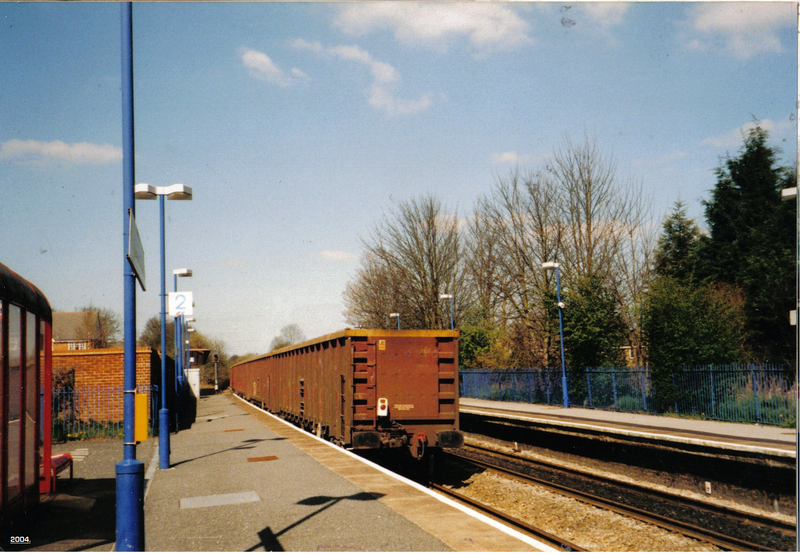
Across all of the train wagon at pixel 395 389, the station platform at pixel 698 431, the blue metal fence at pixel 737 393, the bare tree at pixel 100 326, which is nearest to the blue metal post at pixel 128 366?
the train wagon at pixel 395 389

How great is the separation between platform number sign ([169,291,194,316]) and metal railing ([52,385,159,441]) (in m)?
3.83

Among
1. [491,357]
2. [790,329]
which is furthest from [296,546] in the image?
[491,357]

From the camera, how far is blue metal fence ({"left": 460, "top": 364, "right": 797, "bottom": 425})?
55.1 ft

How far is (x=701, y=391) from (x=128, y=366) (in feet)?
60.1

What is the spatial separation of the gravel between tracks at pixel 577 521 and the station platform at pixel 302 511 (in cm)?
230

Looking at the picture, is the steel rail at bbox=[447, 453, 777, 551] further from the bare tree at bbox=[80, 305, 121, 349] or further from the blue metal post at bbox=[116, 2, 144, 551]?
the bare tree at bbox=[80, 305, 121, 349]

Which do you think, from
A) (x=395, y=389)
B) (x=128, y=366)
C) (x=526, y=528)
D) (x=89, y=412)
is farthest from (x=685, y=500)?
(x=89, y=412)

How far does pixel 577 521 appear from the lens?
9.79m

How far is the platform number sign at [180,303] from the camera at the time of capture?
635 inches

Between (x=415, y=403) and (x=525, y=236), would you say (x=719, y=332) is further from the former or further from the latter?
(x=525, y=236)

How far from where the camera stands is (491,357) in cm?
3688

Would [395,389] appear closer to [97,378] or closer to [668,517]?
[668,517]

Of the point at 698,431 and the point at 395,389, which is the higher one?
the point at 395,389

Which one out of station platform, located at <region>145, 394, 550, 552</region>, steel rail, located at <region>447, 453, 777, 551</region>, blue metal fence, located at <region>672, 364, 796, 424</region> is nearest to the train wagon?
station platform, located at <region>145, 394, 550, 552</region>
